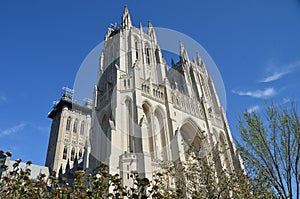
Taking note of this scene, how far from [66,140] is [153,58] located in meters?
39.8

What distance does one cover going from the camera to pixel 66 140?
208ft

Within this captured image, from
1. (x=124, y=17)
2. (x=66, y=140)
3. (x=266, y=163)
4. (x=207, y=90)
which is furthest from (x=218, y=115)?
(x=66, y=140)

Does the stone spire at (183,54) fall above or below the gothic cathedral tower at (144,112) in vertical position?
above

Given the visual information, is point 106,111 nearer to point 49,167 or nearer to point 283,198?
point 283,198

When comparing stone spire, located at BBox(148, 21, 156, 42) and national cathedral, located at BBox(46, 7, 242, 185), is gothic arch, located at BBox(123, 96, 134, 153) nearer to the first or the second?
national cathedral, located at BBox(46, 7, 242, 185)

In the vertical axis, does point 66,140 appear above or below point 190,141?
above

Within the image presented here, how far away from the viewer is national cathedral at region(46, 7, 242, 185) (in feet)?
75.2

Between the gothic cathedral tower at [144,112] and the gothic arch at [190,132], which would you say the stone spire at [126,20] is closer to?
the gothic cathedral tower at [144,112]

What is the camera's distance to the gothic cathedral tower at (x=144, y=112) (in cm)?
2288

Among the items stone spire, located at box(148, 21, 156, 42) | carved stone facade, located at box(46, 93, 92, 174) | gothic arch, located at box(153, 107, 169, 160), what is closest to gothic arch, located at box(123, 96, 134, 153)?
gothic arch, located at box(153, 107, 169, 160)

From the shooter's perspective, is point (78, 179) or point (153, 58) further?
point (153, 58)

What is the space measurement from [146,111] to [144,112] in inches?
11.0

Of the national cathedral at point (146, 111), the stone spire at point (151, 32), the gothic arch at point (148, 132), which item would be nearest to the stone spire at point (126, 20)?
the national cathedral at point (146, 111)

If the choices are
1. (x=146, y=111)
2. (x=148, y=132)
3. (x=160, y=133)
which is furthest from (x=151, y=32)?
(x=148, y=132)
